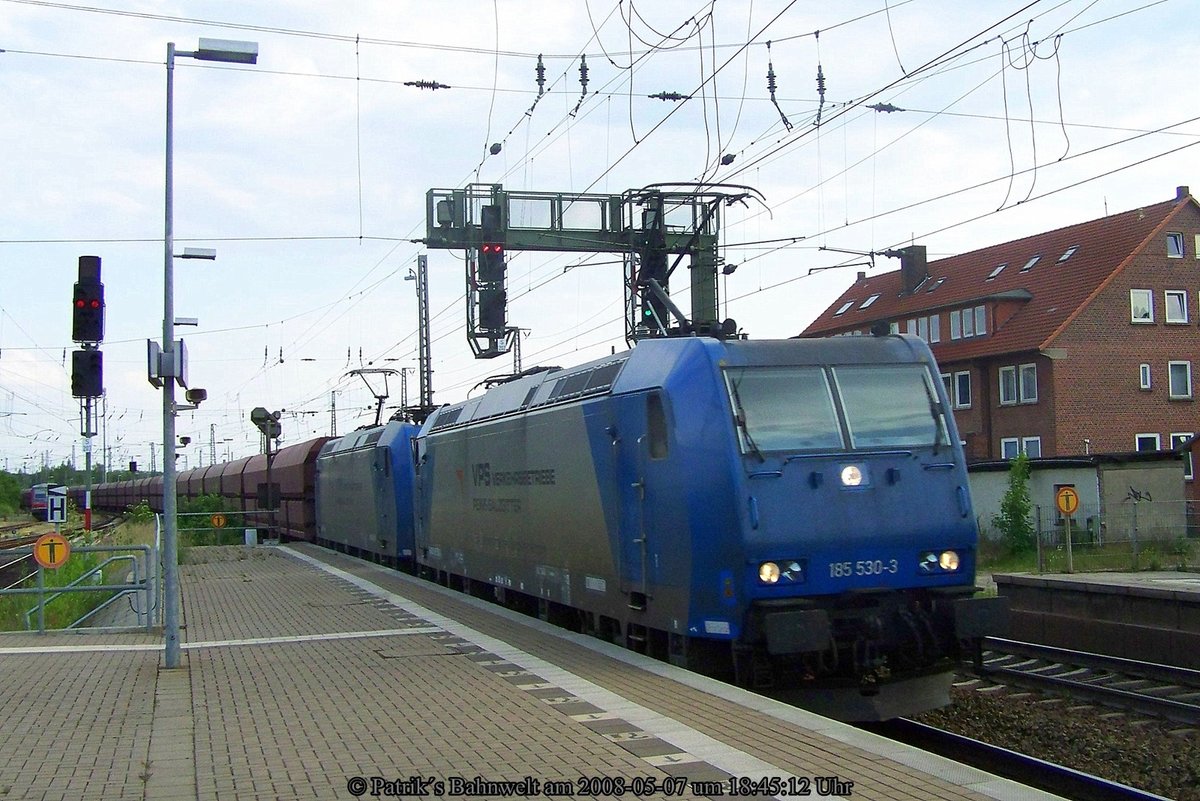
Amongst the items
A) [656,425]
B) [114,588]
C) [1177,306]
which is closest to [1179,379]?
[1177,306]

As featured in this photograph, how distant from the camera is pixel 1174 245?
130 feet

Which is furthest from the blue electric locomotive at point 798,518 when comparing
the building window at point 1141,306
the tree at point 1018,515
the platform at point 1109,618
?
the building window at point 1141,306

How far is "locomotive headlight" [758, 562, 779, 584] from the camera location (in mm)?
9430

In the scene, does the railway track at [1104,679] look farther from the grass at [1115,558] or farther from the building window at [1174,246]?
the building window at [1174,246]

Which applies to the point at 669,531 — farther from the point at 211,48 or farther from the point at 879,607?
the point at 211,48

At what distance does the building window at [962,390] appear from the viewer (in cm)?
4162

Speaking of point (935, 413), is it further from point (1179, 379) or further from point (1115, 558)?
point (1179, 379)

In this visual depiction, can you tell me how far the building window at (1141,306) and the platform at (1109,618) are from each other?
25.6m

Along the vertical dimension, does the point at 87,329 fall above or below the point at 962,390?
below

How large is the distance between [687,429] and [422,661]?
11.6 feet

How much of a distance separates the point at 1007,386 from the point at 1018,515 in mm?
12996

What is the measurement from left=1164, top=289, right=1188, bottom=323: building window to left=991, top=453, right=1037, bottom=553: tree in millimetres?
14927

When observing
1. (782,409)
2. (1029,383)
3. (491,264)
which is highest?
(491,264)

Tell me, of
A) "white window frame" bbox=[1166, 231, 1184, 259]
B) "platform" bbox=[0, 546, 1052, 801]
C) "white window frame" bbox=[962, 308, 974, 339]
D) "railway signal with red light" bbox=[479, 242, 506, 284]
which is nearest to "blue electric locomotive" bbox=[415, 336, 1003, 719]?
"platform" bbox=[0, 546, 1052, 801]
